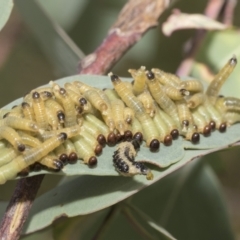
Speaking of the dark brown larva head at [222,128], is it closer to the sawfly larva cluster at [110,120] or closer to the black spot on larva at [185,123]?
the sawfly larva cluster at [110,120]

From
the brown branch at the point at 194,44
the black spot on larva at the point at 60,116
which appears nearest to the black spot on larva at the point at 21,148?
the black spot on larva at the point at 60,116

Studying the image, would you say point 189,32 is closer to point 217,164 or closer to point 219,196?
point 217,164

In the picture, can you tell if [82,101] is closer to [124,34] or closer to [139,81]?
[139,81]

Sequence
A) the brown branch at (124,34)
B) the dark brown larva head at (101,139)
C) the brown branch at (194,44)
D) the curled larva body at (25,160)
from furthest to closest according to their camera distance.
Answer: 1. the brown branch at (194,44)
2. the brown branch at (124,34)
3. the dark brown larva head at (101,139)
4. the curled larva body at (25,160)

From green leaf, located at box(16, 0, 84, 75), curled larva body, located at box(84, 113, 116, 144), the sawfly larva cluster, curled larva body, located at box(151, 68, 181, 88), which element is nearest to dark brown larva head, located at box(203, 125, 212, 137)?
the sawfly larva cluster

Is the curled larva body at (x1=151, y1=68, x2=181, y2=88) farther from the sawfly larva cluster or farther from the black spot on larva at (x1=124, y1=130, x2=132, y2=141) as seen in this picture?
the black spot on larva at (x1=124, y1=130, x2=132, y2=141)

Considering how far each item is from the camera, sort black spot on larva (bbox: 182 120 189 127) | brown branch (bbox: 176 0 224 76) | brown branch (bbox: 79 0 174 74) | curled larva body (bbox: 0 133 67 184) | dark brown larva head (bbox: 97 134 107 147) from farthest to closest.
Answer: brown branch (bbox: 176 0 224 76) < brown branch (bbox: 79 0 174 74) < black spot on larva (bbox: 182 120 189 127) < dark brown larva head (bbox: 97 134 107 147) < curled larva body (bbox: 0 133 67 184)
